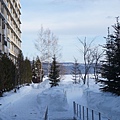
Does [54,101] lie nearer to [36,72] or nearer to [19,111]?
[19,111]

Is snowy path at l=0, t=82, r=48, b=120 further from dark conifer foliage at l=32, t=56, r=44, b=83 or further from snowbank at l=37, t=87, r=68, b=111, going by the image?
dark conifer foliage at l=32, t=56, r=44, b=83

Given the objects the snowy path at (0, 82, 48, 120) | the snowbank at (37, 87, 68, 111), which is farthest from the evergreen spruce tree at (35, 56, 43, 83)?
the snowbank at (37, 87, 68, 111)

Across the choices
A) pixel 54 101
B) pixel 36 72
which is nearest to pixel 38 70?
pixel 36 72

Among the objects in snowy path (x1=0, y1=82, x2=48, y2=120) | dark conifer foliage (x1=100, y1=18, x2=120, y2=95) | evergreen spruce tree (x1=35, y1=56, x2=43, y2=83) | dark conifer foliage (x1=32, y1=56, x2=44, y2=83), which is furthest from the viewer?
dark conifer foliage (x1=32, y1=56, x2=44, y2=83)

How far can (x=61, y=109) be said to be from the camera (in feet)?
63.4

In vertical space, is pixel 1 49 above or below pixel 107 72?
above

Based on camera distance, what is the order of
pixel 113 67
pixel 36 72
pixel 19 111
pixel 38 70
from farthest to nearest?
pixel 36 72
pixel 38 70
pixel 113 67
pixel 19 111

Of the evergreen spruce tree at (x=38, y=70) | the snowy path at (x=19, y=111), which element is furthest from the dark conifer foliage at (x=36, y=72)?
the snowy path at (x=19, y=111)

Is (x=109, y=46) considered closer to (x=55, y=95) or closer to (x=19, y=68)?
(x=55, y=95)

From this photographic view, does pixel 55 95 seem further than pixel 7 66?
No

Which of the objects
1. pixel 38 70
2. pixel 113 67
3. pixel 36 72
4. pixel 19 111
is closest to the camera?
pixel 19 111

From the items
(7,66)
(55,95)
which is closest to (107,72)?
(55,95)

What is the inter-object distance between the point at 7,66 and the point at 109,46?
39.7 feet

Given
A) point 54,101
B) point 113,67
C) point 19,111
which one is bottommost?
point 19,111
